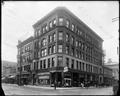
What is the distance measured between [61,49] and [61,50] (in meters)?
0.23

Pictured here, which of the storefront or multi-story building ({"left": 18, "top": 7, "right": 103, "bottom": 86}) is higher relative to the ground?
multi-story building ({"left": 18, "top": 7, "right": 103, "bottom": 86})

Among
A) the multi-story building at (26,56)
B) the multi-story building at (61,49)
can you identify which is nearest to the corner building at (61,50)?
the multi-story building at (61,49)

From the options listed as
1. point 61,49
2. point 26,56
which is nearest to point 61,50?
point 61,49

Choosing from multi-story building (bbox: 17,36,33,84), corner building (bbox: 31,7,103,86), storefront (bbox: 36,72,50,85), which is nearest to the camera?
corner building (bbox: 31,7,103,86)

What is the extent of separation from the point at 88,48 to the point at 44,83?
17192 millimetres

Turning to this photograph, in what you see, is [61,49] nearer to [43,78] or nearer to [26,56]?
[43,78]

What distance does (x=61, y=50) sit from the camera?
3322 cm

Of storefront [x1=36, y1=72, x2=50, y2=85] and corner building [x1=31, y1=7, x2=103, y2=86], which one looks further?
storefront [x1=36, y1=72, x2=50, y2=85]

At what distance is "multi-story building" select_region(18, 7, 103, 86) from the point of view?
32844 millimetres

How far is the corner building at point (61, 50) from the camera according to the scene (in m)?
32.8

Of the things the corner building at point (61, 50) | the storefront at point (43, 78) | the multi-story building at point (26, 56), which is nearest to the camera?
the corner building at point (61, 50)

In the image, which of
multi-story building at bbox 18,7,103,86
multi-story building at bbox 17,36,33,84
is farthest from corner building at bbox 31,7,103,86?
multi-story building at bbox 17,36,33,84

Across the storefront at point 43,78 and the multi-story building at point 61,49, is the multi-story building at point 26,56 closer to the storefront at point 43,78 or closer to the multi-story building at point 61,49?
the multi-story building at point 61,49

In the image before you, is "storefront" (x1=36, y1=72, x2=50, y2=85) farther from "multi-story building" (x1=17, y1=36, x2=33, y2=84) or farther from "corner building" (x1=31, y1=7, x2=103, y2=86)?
"multi-story building" (x1=17, y1=36, x2=33, y2=84)
